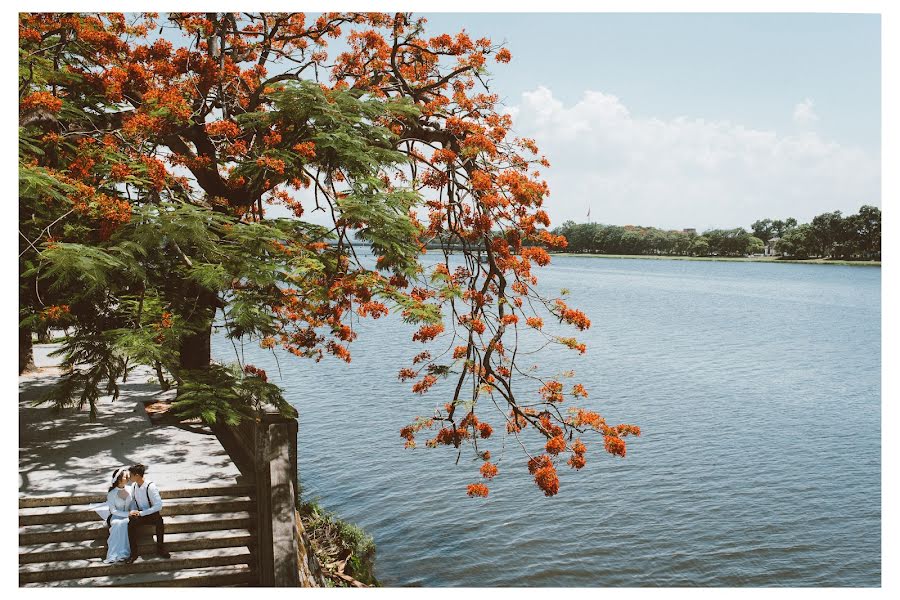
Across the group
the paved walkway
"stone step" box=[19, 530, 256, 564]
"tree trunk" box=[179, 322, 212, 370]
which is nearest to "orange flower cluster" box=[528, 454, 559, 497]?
"stone step" box=[19, 530, 256, 564]

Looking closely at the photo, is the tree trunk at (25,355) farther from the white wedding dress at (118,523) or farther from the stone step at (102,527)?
the white wedding dress at (118,523)

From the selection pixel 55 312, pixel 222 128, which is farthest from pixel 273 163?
pixel 55 312

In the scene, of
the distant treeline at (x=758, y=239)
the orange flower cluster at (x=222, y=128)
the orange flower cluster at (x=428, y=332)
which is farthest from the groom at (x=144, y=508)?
the distant treeline at (x=758, y=239)

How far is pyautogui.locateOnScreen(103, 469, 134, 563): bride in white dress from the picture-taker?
624cm

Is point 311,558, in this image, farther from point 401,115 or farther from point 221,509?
point 401,115

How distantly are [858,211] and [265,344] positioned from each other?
34.0m

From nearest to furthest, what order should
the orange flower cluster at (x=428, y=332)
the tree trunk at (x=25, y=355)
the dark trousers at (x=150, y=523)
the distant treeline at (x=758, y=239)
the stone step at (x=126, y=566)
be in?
the stone step at (x=126, y=566) → the dark trousers at (x=150, y=523) → the orange flower cluster at (x=428, y=332) → the tree trunk at (x=25, y=355) → the distant treeline at (x=758, y=239)

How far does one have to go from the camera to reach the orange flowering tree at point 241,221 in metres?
7.04

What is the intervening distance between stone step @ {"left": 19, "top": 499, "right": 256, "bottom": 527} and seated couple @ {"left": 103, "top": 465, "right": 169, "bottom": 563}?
1.01 feet

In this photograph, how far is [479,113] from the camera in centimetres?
876

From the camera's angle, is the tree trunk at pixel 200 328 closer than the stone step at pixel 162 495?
No

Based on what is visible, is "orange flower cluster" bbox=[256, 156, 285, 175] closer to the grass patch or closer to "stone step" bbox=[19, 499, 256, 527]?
"stone step" bbox=[19, 499, 256, 527]
